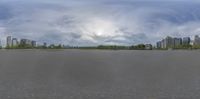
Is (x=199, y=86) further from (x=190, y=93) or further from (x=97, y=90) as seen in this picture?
(x=97, y=90)

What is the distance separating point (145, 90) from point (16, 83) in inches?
544

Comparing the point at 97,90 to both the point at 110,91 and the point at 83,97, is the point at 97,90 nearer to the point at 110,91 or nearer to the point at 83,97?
the point at 110,91

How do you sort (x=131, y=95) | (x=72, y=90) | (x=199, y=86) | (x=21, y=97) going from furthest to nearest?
(x=199, y=86) → (x=72, y=90) → (x=131, y=95) → (x=21, y=97)

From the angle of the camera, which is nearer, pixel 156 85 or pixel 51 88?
pixel 51 88

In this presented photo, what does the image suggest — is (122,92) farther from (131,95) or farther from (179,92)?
(179,92)

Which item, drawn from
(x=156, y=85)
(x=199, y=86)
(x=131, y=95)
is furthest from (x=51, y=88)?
(x=199, y=86)

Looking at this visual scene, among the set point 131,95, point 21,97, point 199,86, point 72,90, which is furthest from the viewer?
point 199,86

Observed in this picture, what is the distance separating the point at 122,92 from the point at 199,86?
9.26 metres

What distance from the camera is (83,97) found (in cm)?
3859

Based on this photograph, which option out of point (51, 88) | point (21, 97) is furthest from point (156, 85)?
point (21, 97)

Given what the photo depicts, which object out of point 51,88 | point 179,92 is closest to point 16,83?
point 51,88

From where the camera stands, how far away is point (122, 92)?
4209cm

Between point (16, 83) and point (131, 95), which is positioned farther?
point (16, 83)

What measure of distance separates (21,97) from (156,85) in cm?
1688
